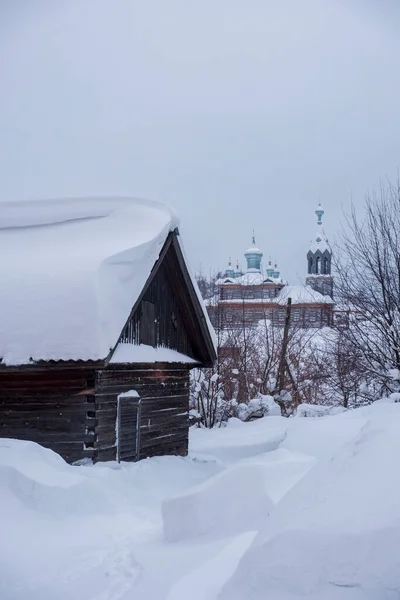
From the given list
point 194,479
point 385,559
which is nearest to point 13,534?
point 385,559

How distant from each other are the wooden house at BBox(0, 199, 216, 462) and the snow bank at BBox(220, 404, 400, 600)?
6.38 m

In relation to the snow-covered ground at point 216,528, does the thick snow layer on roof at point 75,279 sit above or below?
above

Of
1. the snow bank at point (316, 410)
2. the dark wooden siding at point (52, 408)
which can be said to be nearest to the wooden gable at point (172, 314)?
the dark wooden siding at point (52, 408)

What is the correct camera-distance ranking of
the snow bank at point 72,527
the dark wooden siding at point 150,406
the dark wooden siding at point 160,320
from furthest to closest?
the dark wooden siding at point 160,320
the dark wooden siding at point 150,406
the snow bank at point 72,527

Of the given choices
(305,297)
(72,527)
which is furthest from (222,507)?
(305,297)

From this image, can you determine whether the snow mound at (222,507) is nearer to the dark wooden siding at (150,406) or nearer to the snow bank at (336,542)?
the snow bank at (336,542)

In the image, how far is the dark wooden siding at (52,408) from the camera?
11977 millimetres

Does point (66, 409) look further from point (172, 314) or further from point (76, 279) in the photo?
point (172, 314)

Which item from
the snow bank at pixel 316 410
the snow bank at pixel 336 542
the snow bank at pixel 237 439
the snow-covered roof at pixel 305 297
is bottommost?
the snow bank at pixel 237 439

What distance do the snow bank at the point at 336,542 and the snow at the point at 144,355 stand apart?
24.8 ft

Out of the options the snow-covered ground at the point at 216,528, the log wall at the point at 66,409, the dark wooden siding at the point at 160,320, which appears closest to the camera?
the snow-covered ground at the point at 216,528

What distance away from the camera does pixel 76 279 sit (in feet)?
38.8

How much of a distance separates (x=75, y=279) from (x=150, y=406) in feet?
13.4

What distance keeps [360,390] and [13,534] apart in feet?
38.3
